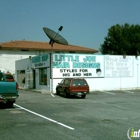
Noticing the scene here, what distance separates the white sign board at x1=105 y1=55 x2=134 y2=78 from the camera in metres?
33.6

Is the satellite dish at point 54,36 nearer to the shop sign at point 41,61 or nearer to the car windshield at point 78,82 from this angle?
the shop sign at point 41,61

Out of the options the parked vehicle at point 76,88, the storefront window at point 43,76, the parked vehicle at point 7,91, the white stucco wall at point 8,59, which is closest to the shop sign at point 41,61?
the storefront window at point 43,76

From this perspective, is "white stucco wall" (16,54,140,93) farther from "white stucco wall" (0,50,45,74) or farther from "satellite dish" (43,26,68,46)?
"white stucco wall" (0,50,45,74)

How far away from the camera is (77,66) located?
31.7 m

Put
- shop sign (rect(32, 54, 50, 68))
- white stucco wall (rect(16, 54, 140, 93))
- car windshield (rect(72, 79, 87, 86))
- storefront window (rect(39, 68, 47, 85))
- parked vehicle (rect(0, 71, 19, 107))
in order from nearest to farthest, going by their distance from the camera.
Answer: parked vehicle (rect(0, 71, 19, 107)) → car windshield (rect(72, 79, 87, 86)) → shop sign (rect(32, 54, 50, 68)) → storefront window (rect(39, 68, 47, 85)) → white stucco wall (rect(16, 54, 140, 93))

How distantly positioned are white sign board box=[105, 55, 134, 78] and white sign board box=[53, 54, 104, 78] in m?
0.86

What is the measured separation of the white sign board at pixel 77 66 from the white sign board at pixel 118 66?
34.0 inches

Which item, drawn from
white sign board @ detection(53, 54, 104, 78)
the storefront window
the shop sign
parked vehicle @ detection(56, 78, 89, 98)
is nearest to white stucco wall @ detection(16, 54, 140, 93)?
white sign board @ detection(53, 54, 104, 78)

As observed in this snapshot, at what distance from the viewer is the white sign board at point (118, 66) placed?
1323 inches

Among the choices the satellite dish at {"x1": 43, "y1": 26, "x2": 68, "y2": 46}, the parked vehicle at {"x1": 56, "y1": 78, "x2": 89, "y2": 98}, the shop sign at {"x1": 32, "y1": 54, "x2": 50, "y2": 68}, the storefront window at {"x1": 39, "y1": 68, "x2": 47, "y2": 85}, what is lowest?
the parked vehicle at {"x1": 56, "y1": 78, "x2": 89, "y2": 98}

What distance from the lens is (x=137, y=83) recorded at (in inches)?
1401

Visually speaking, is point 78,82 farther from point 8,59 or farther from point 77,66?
point 8,59

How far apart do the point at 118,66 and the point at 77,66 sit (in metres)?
5.74

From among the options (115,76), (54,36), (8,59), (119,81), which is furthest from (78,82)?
(8,59)
